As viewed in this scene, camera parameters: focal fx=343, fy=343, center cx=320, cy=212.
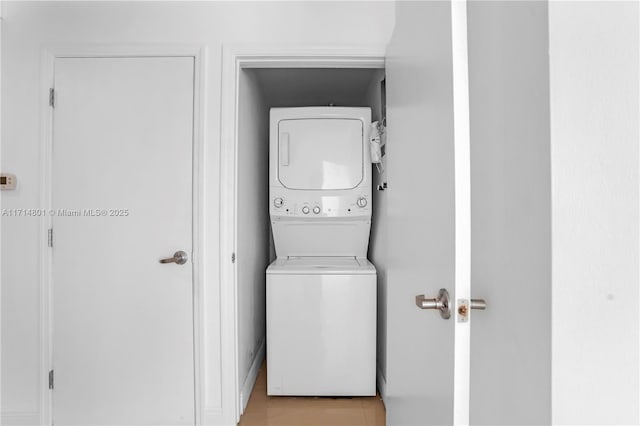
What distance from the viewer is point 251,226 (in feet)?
8.06

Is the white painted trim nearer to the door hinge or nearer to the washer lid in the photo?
the washer lid

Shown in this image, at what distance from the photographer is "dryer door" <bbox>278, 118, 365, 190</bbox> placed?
2428mm

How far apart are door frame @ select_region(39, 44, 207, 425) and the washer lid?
55 centimetres

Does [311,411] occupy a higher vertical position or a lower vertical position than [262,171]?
lower

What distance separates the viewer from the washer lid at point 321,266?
2178 mm

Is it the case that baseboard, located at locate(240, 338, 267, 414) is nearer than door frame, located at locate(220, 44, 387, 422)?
No

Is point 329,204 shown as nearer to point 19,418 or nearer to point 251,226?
point 251,226

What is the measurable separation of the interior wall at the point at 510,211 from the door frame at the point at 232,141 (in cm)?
92

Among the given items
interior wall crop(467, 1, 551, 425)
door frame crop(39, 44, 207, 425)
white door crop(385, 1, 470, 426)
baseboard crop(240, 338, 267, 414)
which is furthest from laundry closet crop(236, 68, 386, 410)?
interior wall crop(467, 1, 551, 425)

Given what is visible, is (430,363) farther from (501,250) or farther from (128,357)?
(128,357)
